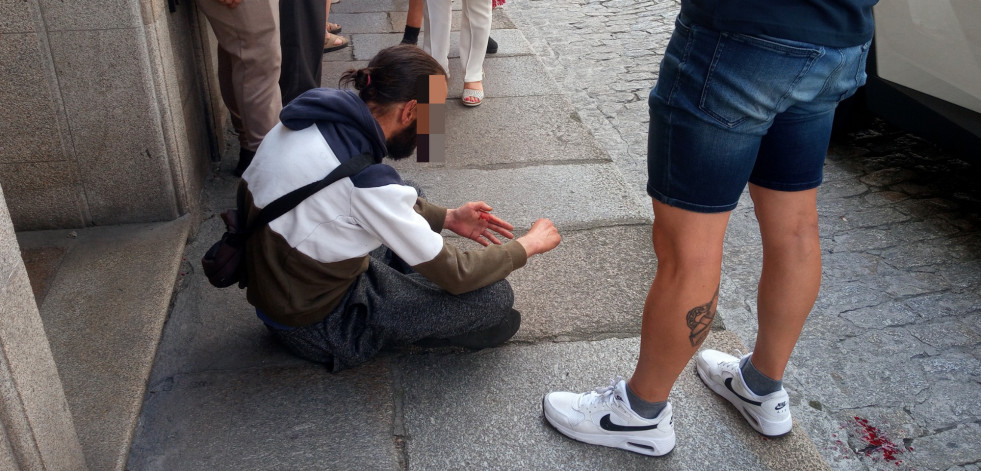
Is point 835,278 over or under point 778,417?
under

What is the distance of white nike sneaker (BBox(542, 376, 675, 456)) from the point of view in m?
2.15

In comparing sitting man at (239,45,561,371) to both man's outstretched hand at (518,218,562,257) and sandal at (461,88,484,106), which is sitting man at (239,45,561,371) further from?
sandal at (461,88,484,106)

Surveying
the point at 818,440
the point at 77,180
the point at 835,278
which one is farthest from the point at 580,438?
the point at 77,180

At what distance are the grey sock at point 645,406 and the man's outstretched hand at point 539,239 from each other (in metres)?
0.50

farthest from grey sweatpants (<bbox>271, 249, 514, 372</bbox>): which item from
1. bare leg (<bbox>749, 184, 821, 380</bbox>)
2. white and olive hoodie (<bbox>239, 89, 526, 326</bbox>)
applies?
bare leg (<bbox>749, 184, 821, 380</bbox>)

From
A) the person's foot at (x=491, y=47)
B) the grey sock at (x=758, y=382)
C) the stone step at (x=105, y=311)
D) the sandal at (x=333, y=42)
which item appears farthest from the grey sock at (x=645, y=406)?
the sandal at (x=333, y=42)

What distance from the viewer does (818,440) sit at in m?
2.34

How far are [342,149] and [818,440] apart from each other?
156 cm

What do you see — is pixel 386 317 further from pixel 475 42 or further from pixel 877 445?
pixel 475 42

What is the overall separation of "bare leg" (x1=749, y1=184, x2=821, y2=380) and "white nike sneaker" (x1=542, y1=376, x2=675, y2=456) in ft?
1.14

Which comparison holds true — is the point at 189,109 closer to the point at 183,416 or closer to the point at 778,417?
the point at 183,416

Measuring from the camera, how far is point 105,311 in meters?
2.59

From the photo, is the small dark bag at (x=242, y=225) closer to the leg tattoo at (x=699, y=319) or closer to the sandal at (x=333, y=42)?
the leg tattoo at (x=699, y=319)

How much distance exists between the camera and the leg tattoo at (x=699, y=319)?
1.95 m
